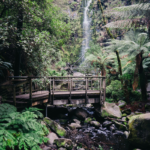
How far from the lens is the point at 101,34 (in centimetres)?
1945

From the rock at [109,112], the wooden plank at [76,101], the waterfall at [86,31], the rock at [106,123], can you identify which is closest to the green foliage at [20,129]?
the wooden plank at [76,101]

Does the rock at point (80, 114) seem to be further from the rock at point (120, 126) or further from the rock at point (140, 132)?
the rock at point (140, 132)

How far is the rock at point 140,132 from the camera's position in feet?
12.3

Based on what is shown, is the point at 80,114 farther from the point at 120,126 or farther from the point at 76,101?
the point at 120,126

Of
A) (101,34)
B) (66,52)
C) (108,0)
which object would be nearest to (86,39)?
(101,34)

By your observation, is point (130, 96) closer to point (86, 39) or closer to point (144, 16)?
point (144, 16)

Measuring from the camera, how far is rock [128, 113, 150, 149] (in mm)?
3740

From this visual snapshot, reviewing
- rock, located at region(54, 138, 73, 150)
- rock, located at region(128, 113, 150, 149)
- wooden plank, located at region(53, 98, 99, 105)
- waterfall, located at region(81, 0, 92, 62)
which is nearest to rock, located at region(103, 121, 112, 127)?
wooden plank, located at region(53, 98, 99, 105)

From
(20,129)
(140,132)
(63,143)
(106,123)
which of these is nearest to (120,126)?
(106,123)

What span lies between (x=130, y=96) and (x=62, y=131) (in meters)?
6.25

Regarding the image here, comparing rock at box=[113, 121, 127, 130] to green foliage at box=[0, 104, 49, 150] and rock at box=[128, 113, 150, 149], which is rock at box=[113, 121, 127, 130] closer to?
rock at box=[128, 113, 150, 149]

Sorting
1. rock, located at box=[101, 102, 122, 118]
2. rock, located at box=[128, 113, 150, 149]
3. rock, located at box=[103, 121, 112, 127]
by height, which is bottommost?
rock, located at box=[103, 121, 112, 127]

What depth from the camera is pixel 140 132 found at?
12.7 feet

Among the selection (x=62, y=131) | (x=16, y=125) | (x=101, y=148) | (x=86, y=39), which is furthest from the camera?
(x=86, y=39)
